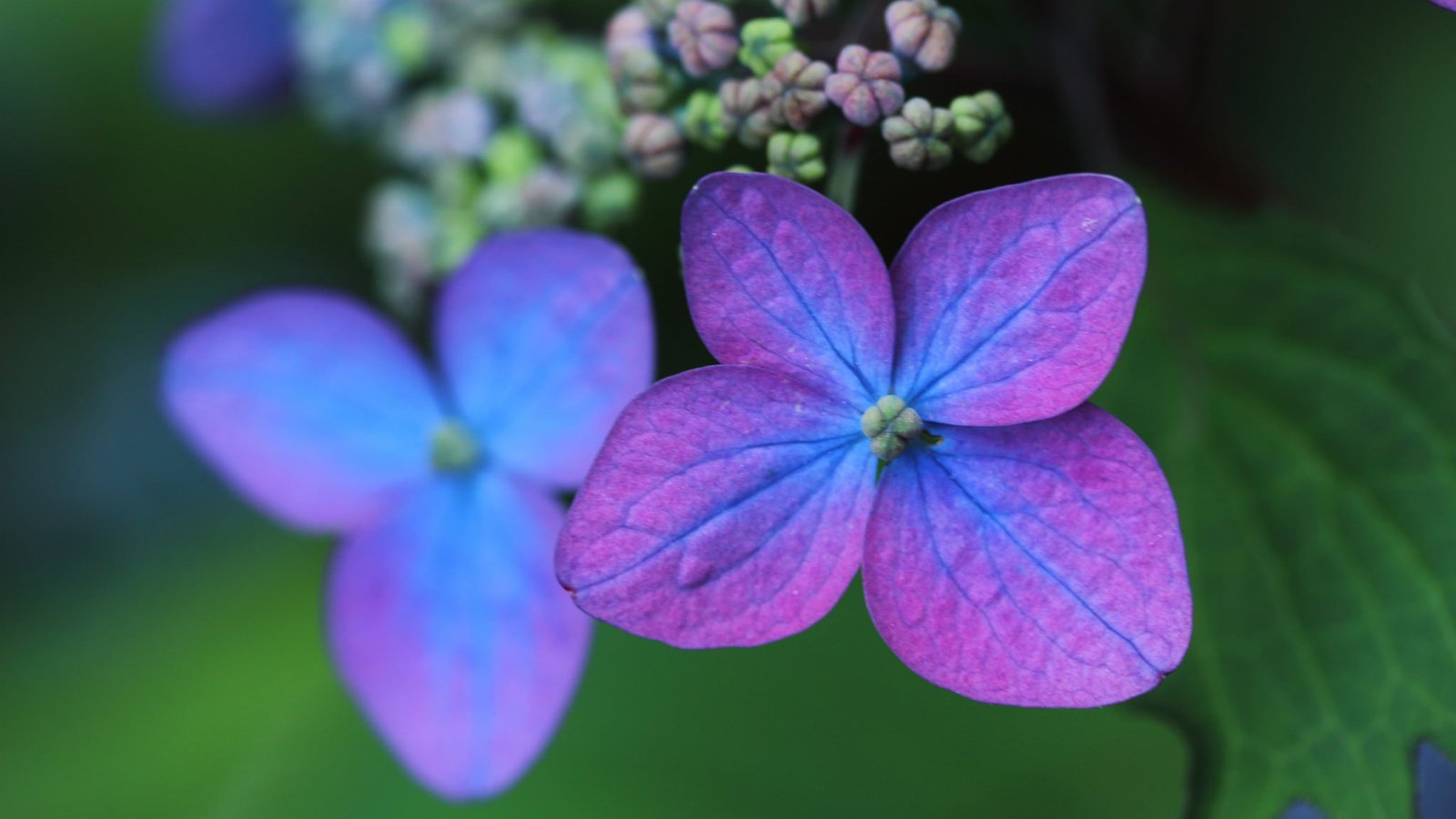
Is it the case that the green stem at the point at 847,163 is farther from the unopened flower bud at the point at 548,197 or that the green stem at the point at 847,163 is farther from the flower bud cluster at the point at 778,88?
the unopened flower bud at the point at 548,197

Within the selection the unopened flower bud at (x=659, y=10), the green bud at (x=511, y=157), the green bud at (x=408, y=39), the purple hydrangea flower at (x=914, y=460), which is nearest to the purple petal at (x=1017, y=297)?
the purple hydrangea flower at (x=914, y=460)

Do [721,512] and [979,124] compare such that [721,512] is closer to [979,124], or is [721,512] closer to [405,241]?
[979,124]

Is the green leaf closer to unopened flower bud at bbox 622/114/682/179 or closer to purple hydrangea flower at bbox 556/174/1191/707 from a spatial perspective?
purple hydrangea flower at bbox 556/174/1191/707

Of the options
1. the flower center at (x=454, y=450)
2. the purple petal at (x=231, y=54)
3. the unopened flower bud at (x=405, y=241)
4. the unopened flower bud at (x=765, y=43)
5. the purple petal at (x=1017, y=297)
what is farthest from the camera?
the purple petal at (x=231, y=54)

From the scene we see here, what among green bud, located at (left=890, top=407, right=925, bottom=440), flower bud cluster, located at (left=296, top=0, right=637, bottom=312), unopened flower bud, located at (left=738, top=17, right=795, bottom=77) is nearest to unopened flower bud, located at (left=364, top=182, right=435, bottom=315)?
flower bud cluster, located at (left=296, top=0, right=637, bottom=312)

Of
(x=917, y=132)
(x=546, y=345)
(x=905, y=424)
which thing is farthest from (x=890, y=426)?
(x=546, y=345)

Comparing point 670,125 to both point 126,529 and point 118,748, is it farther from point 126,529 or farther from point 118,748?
point 126,529
